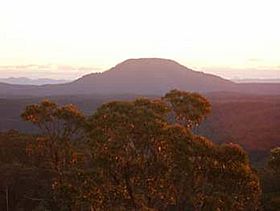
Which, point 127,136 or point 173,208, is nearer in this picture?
point 127,136

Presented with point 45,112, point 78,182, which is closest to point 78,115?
point 45,112

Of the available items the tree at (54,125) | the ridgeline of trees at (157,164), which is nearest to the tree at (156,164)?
the ridgeline of trees at (157,164)

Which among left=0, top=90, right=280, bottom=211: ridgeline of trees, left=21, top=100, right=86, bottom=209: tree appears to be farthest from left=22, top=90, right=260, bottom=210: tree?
left=21, top=100, right=86, bottom=209: tree

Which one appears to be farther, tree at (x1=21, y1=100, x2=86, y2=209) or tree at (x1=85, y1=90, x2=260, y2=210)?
tree at (x1=21, y1=100, x2=86, y2=209)

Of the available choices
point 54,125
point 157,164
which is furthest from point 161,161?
point 54,125

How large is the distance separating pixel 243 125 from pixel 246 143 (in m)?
27.1

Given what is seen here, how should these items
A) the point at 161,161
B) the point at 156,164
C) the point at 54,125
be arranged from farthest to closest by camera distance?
the point at 54,125
the point at 156,164
the point at 161,161

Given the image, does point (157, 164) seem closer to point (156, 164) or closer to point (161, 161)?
point (156, 164)

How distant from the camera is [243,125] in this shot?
460 feet

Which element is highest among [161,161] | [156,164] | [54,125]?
[54,125]

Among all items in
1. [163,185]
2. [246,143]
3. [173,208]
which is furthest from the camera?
[246,143]

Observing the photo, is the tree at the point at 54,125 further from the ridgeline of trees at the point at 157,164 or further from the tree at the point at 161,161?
the tree at the point at 161,161

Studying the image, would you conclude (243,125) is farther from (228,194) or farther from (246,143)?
(228,194)

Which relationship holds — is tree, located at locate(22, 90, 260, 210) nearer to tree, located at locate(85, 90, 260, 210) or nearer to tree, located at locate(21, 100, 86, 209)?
tree, located at locate(85, 90, 260, 210)
